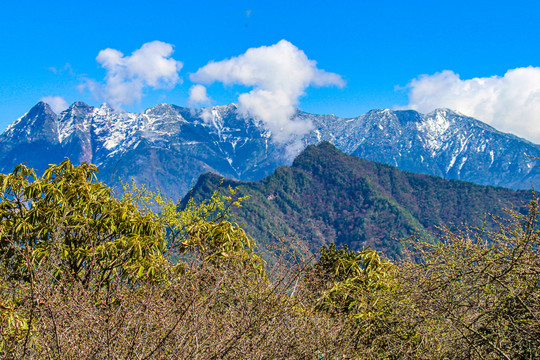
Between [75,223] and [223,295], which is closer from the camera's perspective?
[223,295]

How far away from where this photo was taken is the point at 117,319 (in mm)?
3404

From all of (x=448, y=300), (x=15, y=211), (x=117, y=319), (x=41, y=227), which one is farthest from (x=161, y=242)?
(x=448, y=300)

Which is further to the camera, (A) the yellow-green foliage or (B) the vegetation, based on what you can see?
(A) the yellow-green foliage

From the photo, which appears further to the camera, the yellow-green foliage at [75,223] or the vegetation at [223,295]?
the yellow-green foliage at [75,223]

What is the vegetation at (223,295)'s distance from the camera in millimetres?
3240

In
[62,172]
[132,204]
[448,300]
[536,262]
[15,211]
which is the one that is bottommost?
[448,300]

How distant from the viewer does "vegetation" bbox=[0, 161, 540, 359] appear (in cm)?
324

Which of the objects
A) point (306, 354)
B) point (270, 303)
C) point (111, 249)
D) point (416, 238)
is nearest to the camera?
point (270, 303)

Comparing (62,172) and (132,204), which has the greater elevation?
(62,172)

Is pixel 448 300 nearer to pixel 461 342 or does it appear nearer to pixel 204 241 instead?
pixel 461 342

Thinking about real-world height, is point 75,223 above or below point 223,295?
above

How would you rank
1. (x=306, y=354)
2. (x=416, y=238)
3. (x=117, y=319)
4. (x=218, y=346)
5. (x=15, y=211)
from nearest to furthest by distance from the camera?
(x=218, y=346)
(x=117, y=319)
(x=306, y=354)
(x=416, y=238)
(x=15, y=211)

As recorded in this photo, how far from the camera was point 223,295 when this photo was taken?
17.4 ft

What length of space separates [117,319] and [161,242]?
10.7ft
